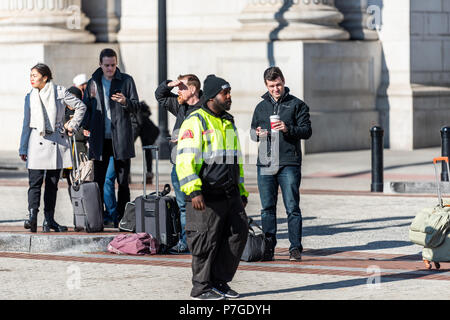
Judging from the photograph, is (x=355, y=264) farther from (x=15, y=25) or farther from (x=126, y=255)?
(x=15, y=25)

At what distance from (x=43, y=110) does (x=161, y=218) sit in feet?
5.86

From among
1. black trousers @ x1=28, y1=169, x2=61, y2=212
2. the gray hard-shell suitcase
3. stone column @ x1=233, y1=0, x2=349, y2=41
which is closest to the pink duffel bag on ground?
the gray hard-shell suitcase

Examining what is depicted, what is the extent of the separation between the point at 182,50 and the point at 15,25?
3.45 meters

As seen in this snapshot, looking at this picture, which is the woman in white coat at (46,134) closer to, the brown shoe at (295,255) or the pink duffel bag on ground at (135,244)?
the pink duffel bag on ground at (135,244)

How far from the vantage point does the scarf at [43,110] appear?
12383mm

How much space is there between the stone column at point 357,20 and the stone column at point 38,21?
5.43 meters

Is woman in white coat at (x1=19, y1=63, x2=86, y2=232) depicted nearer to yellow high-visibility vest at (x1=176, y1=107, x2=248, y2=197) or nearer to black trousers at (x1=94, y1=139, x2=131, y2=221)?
black trousers at (x1=94, y1=139, x2=131, y2=221)

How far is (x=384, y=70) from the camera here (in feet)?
83.3

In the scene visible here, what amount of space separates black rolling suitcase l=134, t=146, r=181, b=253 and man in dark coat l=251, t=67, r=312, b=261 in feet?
2.79

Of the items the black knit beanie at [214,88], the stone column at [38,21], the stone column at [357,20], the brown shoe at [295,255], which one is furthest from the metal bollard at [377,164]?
the stone column at [38,21]

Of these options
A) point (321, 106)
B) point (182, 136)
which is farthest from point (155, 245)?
point (321, 106)

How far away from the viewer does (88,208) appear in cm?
1226

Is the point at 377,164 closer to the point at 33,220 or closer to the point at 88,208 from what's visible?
the point at 88,208
